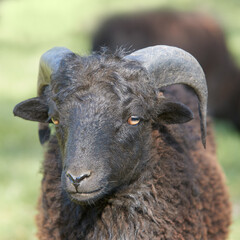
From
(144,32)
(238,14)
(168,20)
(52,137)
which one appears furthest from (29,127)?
(238,14)

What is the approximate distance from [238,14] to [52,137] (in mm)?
21817

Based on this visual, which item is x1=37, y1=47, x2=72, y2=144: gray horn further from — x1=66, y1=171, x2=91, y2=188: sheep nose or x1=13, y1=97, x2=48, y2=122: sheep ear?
x1=66, y1=171, x2=91, y2=188: sheep nose

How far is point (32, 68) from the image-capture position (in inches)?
726

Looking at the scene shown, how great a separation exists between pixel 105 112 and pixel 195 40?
1162cm

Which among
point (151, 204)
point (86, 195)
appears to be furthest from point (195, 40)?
point (86, 195)

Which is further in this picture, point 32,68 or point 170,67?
point 32,68

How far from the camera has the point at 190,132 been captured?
20.3 ft

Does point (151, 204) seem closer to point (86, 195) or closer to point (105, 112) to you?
point (86, 195)

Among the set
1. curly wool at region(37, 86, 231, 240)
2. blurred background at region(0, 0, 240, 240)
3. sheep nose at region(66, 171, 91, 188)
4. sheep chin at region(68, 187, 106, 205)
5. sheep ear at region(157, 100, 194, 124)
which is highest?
sheep ear at region(157, 100, 194, 124)

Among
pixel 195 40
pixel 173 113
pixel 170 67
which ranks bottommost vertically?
pixel 195 40

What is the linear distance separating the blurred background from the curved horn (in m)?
0.83

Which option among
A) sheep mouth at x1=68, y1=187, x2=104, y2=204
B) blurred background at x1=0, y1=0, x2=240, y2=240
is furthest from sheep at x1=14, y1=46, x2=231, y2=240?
blurred background at x1=0, y1=0, x2=240, y2=240

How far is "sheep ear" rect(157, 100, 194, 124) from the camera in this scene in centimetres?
517

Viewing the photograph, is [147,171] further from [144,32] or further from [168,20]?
[168,20]
